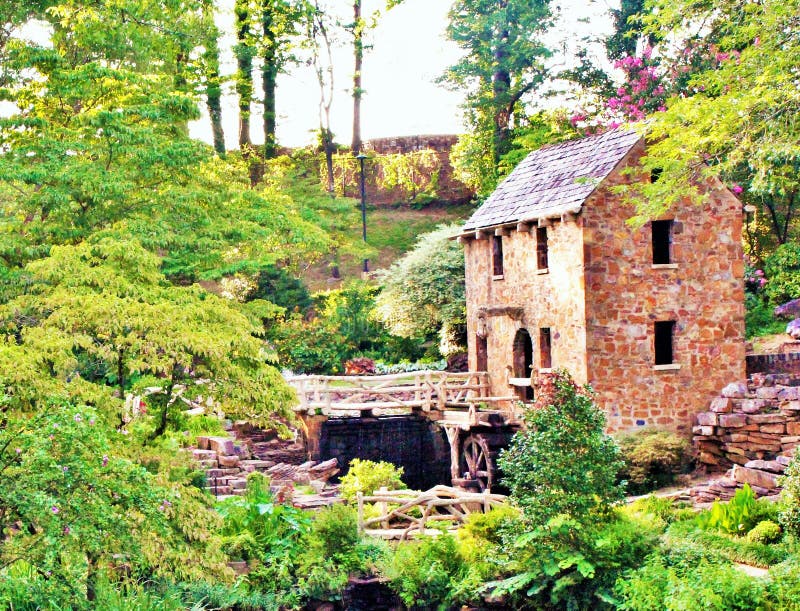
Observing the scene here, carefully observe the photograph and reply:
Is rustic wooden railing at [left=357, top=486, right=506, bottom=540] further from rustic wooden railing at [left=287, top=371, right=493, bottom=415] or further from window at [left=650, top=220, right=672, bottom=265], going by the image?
window at [left=650, top=220, right=672, bottom=265]

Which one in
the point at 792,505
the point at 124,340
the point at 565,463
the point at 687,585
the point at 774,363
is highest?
the point at 124,340

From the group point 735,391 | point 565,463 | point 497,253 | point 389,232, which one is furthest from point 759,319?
point 389,232

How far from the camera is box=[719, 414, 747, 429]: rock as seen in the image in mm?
21650

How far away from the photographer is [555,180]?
25422mm

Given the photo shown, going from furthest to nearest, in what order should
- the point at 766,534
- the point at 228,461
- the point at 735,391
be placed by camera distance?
the point at 735,391 < the point at 228,461 < the point at 766,534

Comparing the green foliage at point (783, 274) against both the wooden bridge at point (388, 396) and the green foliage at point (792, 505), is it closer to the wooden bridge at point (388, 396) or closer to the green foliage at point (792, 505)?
the wooden bridge at point (388, 396)

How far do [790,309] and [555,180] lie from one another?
785 centimetres

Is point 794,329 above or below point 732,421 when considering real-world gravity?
above

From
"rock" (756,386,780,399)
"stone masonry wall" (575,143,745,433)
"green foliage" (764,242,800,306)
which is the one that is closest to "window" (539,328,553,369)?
"stone masonry wall" (575,143,745,433)

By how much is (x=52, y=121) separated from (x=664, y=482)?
15.1 m

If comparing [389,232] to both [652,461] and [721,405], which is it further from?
[652,461]

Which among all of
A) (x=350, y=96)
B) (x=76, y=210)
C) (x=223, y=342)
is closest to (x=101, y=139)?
(x=76, y=210)

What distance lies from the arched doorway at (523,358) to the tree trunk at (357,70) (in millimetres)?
18634

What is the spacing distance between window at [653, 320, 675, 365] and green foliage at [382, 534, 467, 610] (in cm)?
982
